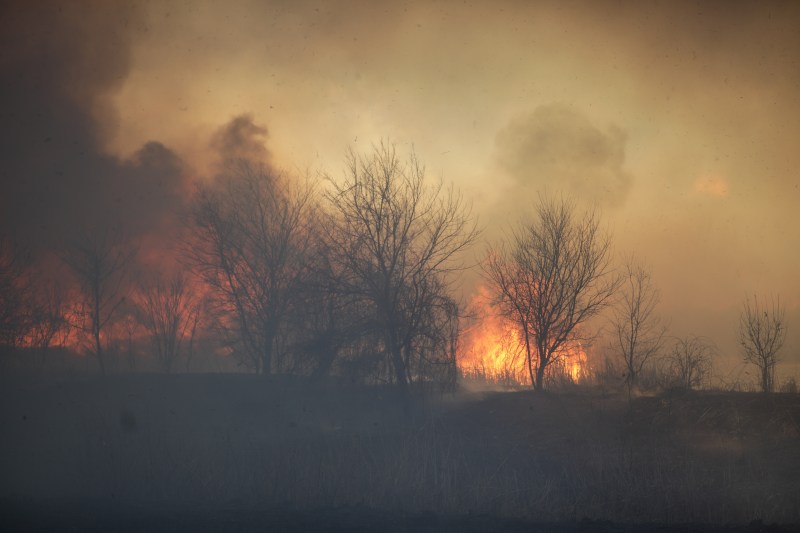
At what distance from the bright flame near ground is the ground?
2.73 m

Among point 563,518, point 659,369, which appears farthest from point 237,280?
point 563,518

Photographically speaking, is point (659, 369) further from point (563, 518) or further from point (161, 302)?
point (161, 302)

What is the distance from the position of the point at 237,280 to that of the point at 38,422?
1255cm

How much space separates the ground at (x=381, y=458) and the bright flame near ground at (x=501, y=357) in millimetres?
2732

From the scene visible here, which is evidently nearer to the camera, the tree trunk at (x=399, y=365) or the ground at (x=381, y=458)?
the ground at (x=381, y=458)

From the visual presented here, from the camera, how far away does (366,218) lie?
2261 centimetres

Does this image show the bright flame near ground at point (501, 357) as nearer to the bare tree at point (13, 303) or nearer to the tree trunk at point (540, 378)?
the tree trunk at point (540, 378)

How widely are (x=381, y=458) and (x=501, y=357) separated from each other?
13447 mm

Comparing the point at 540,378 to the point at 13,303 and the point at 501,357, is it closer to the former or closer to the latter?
the point at 501,357

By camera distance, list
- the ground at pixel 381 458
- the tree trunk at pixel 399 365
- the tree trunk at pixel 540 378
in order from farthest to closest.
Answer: the tree trunk at pixel 540 378 < the tree trunk at pixel 399 365 < the ground at pixel 381 458

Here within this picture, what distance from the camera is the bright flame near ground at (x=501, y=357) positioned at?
25.9m

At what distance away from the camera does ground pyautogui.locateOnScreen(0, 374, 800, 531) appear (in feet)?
39.8

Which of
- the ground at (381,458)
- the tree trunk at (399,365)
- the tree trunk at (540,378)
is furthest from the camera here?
the tree trunk at (540,378)

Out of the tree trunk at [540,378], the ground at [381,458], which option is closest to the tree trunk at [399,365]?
the ground at [381,458]
